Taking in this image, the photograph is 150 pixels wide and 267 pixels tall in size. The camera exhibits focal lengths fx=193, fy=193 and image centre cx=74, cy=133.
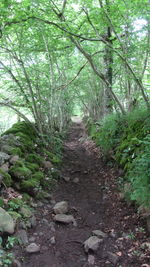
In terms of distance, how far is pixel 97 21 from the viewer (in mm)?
5547

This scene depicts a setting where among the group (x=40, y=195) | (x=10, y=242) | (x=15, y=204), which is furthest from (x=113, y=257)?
(x=40, y=195)

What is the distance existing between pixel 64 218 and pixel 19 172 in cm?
148

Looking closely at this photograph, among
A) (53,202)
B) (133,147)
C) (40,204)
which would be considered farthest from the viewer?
(133,147)

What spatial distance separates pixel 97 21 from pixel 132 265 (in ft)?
19.1

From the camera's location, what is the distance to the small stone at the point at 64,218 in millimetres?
3825

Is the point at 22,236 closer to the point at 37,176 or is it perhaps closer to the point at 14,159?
the point at 37,176

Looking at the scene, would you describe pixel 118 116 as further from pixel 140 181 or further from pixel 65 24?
pixel 140 181

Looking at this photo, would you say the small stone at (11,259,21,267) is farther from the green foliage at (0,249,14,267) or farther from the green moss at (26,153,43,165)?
the green moss at (26,153,43,165)

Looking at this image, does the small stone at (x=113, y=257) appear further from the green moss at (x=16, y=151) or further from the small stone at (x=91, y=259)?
the green moss at (x=16, y=151)

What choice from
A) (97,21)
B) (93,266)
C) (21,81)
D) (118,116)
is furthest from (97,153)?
(93,266)

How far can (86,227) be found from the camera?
3758 millimetres

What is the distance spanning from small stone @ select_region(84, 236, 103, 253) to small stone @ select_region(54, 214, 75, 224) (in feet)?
2.22

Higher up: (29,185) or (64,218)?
(29,185)

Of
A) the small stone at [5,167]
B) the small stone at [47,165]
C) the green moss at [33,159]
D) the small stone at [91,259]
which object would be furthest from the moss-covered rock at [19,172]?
the small stone at [91,259]
